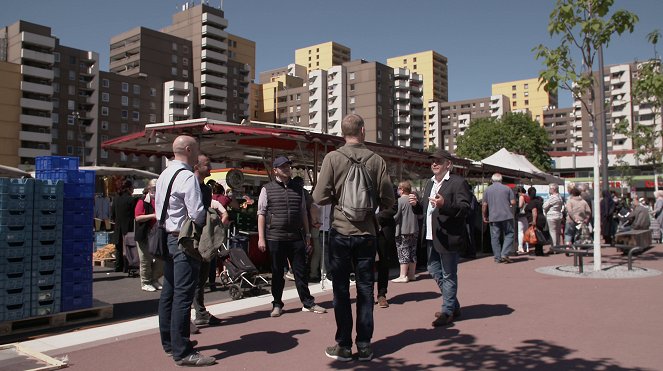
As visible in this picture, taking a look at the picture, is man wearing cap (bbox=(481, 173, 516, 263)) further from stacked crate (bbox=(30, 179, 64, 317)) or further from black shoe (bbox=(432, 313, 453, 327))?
stacked crate (bbox=(30, 179, 64, 317))

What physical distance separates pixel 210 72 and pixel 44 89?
30613mm

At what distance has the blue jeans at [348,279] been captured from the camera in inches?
181

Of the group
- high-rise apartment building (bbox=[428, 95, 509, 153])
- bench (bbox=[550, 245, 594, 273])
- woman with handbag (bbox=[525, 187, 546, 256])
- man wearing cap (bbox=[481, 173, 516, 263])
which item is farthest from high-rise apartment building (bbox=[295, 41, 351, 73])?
bench (bbox=[550, 245, 594, 273])

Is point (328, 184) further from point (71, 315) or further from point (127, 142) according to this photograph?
point (127, 142)

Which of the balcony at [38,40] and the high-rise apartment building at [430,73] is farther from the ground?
the high-rise apartment building at [430,73]

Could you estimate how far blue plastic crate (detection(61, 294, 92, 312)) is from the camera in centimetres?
620

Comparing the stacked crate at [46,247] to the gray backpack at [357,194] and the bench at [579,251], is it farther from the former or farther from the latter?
the bench at [579,251]

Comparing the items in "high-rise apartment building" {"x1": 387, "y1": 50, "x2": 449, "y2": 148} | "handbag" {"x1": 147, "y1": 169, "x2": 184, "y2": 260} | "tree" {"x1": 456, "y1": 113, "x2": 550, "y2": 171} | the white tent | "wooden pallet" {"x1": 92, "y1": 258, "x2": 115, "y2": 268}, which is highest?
"high-rise apartment building" {"x1": 387, "y1": 50, "x2": 449, "y2": 148}

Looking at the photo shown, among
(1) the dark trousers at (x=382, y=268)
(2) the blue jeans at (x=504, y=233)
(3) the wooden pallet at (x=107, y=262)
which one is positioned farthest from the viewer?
(3) the wooden pallet at (x=107, y=262)

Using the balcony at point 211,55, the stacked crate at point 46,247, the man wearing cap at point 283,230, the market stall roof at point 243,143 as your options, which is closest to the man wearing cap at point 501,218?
the market stall roof at point 243,143

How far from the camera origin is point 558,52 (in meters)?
10.1

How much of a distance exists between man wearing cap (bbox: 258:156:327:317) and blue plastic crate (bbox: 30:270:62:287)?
7.81ft

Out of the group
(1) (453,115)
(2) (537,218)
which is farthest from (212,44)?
(2) (537,218)

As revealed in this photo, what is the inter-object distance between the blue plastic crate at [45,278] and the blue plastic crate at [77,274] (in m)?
0.08
